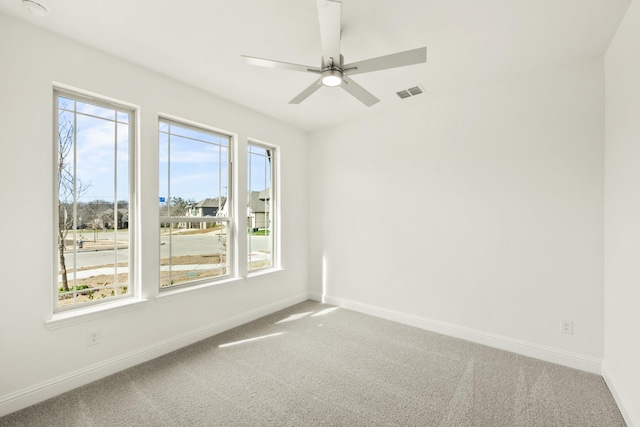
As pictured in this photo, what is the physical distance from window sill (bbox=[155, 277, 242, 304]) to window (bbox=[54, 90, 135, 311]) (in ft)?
0.91

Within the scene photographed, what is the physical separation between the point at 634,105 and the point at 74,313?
4152 mm

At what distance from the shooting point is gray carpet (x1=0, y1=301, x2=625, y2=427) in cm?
189

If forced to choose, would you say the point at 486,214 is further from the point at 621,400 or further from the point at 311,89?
the point at 311,89

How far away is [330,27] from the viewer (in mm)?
1628

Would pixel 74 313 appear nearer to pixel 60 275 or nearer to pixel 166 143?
pixel 60 275

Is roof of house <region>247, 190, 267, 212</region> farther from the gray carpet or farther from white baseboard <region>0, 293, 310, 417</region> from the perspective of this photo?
the gray carpet

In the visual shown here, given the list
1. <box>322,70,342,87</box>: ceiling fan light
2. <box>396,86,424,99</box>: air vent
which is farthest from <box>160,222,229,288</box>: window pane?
<box>396,86,424,99</box>: air vent

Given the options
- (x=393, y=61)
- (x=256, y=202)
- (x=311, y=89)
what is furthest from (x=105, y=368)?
(x=393, y=61)

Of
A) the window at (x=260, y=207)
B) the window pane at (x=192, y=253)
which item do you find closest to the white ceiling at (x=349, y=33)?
the window at (x=260, y=207)

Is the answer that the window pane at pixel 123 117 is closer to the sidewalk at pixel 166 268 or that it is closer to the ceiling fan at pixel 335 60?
the sidewalk at pixel 166 268

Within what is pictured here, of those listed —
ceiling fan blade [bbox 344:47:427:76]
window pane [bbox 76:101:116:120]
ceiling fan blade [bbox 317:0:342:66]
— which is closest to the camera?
ceiling fan blade [bbox 317:0:342:66]

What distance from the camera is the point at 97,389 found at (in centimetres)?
217

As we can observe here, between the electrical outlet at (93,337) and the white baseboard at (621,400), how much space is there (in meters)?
3.70

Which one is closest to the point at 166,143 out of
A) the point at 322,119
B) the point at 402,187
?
the point at 322,119
